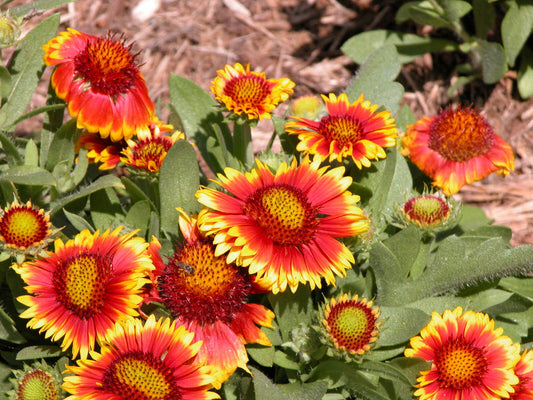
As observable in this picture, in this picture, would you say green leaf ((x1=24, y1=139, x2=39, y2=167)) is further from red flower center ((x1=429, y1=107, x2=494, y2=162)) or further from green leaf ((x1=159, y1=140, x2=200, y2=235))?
red flower center ((x1=429, y1=107, x2=494, y2=162))

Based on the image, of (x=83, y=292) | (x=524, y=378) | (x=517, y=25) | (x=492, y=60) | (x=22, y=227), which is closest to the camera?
(x=83, y=292)

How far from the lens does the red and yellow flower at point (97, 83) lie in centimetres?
241

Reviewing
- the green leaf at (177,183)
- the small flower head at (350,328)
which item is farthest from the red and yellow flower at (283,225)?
the green leaf at (177,183)

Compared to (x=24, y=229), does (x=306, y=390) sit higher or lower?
lower

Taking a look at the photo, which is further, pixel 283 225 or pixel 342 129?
pixel 342 129

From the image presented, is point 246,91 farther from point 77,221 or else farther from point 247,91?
point 77,221

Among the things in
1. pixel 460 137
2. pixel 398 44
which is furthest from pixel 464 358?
pixel 398 44

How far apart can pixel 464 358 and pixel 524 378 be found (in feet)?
0.91

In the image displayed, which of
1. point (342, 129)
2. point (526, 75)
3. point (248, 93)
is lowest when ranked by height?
point (526, 75)

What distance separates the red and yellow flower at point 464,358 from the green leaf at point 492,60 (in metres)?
1.92

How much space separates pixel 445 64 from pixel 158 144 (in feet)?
8.50

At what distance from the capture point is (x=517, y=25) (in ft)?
11.5

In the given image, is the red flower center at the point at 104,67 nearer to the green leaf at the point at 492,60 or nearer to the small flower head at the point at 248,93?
the small flower head at the point at 248,93

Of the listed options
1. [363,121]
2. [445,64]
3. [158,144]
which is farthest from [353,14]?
[158,144]
